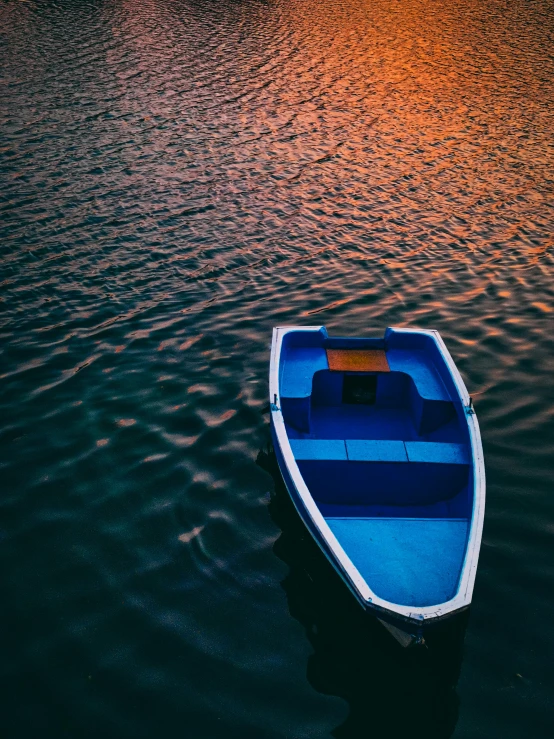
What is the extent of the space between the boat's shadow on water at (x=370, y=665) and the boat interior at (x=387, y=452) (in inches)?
20.7

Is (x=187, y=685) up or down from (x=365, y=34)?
down

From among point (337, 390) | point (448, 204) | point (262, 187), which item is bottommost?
point (337, 390)

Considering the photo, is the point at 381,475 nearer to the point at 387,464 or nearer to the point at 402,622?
the point at 387,464

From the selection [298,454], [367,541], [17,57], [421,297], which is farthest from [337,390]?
[17,57]

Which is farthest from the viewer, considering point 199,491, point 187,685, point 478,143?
point 478,143

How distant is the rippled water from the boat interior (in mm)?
754

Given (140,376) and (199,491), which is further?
(140,376)

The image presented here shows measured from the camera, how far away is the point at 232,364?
13.5 meters

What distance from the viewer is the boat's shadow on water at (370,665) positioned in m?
7.39

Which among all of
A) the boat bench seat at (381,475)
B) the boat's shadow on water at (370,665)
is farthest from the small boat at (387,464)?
the boat's shadow on water at (370,665)

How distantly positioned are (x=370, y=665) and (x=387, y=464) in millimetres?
2836

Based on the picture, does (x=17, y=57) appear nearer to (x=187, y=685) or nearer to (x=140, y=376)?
(x=140, y=376)

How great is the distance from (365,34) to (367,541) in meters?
41.4

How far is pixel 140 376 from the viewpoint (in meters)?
13.0
